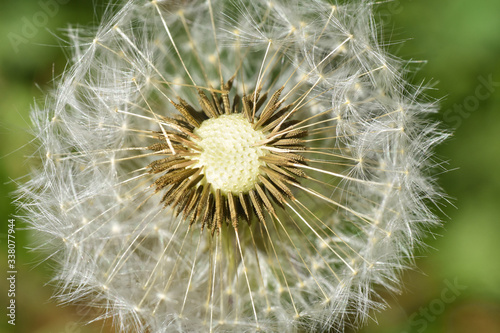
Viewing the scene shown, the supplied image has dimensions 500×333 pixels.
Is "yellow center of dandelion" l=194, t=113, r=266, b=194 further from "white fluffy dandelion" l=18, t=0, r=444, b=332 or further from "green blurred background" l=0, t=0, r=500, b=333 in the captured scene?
"green blurred background" l=0, t=0, r=500, b=333

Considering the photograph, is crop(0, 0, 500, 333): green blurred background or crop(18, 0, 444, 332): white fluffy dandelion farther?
crop(0, 0, 500, 333): green blurred background

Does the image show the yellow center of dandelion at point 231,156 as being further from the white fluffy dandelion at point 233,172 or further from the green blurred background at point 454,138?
the green blurred background at point 454,138

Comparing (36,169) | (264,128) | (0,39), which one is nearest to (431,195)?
(264,128)

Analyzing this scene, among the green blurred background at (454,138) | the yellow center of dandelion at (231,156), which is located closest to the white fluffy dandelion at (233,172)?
the yellow center of dandelion at (231,156)

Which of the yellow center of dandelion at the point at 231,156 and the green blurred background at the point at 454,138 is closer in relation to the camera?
the yellow center of dandelion at the point at 231,156

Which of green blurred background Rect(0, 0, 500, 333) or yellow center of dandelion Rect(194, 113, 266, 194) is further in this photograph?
green blurred background Rect(0, 0, 500, 333)

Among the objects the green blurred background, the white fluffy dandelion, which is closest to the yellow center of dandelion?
the white fluffy dandelion

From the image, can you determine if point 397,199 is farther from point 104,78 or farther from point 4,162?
point 4,162
